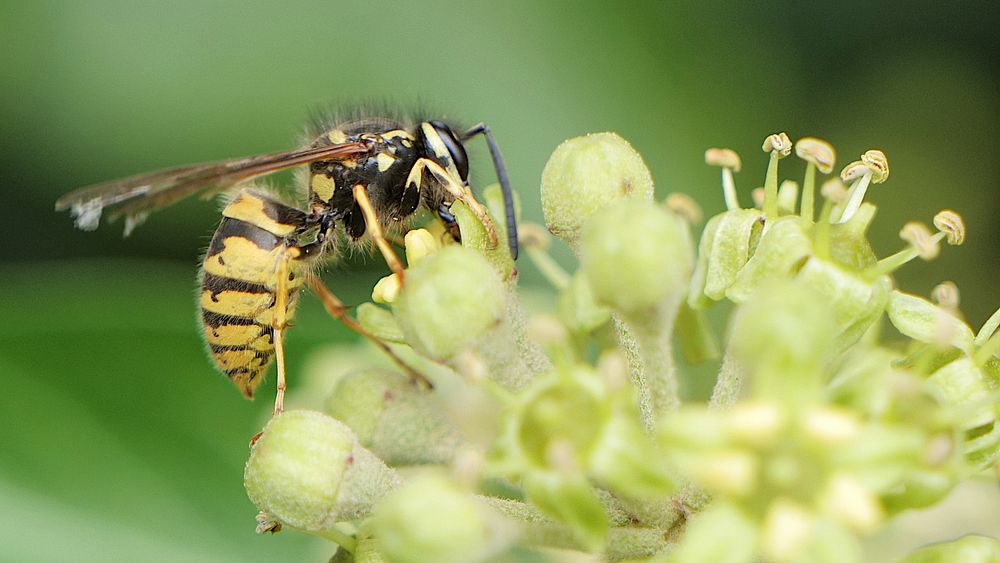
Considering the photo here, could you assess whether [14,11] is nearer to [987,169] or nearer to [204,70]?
[204,70]

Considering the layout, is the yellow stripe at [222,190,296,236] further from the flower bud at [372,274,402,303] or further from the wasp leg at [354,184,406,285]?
the flower bud at [372,274,402,303]

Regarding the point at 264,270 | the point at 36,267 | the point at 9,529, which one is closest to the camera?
the point at 264,270

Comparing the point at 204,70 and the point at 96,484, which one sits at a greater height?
the point at 204,70

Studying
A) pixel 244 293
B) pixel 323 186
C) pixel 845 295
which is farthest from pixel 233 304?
pixel 845 295

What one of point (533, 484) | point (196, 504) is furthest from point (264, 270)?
point (533, 484)

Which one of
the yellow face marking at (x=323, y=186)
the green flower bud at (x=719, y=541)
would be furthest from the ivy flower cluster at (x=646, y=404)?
the yellow face marking at (x=323, y=186)

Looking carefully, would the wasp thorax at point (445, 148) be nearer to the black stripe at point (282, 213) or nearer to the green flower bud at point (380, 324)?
the black stripe at point (282, 213)

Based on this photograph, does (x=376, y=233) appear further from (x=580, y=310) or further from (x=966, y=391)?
(x=966, y=391)
